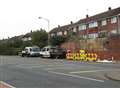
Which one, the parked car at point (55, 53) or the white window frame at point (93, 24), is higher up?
the white window frame at point (93, 24)

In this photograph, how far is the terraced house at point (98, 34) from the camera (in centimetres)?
4705

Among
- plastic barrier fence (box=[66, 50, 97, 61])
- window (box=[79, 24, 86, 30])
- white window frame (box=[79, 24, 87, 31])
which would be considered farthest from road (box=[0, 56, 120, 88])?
window (box=[79, 24, 86, 30])

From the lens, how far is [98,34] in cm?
8062

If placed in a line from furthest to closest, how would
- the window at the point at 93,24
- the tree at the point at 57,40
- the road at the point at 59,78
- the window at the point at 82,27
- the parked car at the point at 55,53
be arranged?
the window at the point at 82,27 < the window at the point at 93,24 < the tree at the point at 57,40 < the parked car at the point at 55,53 < the road at the point at 59,78

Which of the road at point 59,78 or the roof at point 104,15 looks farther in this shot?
the roof at point 104,15

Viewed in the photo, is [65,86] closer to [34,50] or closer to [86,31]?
[34,50]

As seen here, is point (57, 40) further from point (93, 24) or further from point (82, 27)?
point (82, 27)

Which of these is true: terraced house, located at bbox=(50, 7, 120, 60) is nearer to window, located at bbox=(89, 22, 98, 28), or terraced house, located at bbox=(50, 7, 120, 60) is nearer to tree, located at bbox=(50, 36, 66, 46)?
window, located at bbox=(89, 22, 98, 28)

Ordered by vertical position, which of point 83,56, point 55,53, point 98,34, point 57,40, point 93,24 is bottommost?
point 83,56

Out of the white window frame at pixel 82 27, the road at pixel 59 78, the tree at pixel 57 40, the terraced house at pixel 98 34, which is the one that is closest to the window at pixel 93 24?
the terraced house at pixel 98 34

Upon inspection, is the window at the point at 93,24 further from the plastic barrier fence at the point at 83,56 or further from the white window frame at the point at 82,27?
the plastic barrier fence at the point at 83,56

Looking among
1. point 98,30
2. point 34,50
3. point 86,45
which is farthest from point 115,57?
point 98,30

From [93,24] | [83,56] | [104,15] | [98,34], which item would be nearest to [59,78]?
[83,56]

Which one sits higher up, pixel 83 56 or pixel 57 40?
pixel 57 40
